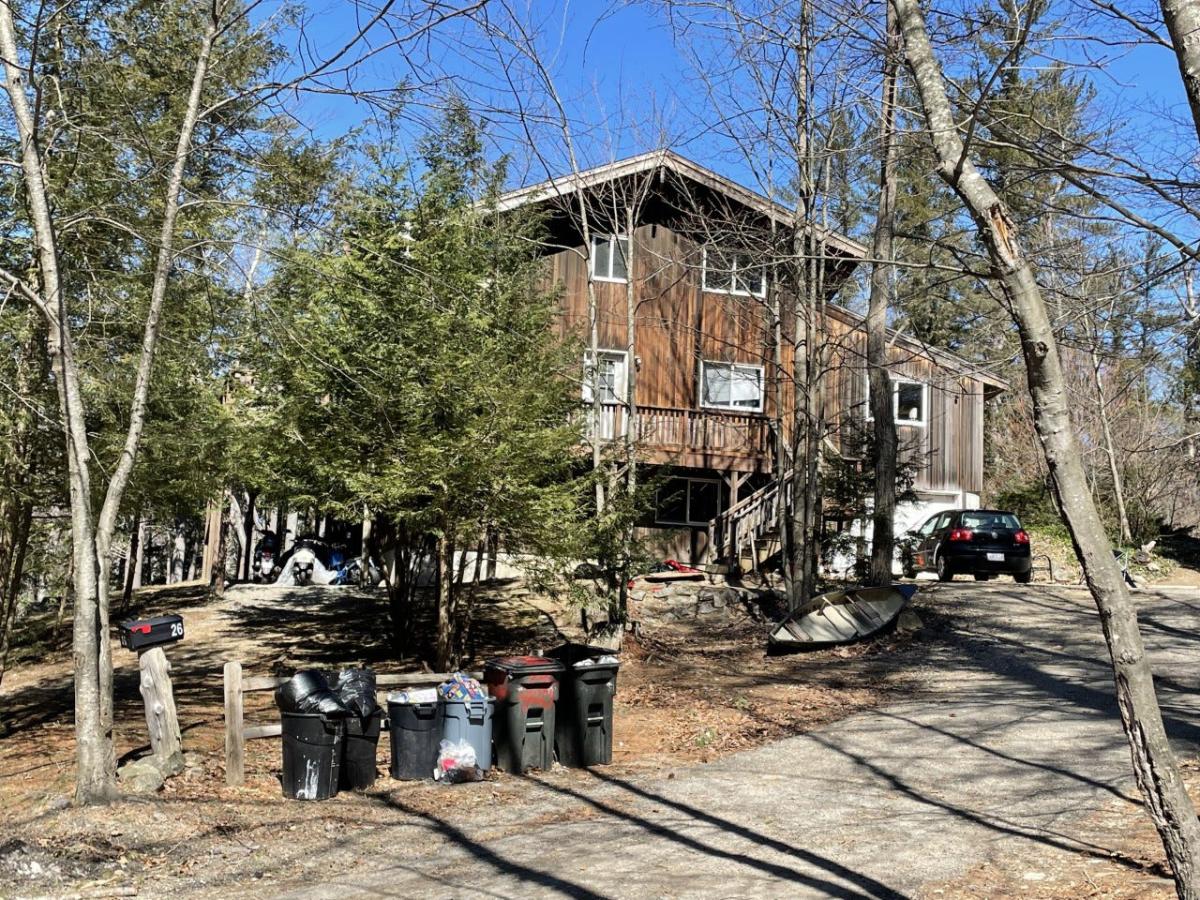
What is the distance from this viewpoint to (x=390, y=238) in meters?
13.7

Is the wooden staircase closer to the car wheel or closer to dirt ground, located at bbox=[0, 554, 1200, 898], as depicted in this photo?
dirt ground, located at bbox=[0, 554, 1200, 898]

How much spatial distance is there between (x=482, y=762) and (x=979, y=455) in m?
22.0

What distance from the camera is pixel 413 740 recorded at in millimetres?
9047

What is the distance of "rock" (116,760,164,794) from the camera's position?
324 inches

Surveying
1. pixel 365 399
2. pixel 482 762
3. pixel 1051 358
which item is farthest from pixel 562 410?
pixel 1051 358

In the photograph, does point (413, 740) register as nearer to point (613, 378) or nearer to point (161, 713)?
point (161, 713)

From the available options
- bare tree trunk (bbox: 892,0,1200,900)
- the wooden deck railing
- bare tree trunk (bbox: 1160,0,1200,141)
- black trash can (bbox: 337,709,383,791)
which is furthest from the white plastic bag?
the wooden deck railing

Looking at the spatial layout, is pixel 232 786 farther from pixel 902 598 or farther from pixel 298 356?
pixel 902 598

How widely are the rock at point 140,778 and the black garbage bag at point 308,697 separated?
3.42ft

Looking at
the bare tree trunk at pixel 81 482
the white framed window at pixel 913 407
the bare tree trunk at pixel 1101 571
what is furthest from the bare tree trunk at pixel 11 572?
the white framed window at pixel 913 407

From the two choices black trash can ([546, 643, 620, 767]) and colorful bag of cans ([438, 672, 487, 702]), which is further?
black trash can ([546, 643, 620, 767])

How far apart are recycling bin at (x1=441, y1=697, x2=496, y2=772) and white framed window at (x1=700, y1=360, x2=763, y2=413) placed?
50.2 ft

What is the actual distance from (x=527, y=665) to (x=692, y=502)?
15813 millimetres

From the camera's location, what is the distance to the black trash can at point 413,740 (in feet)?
29.6
